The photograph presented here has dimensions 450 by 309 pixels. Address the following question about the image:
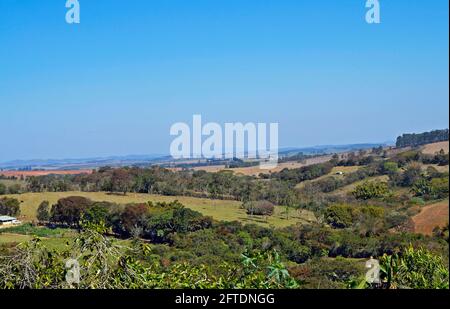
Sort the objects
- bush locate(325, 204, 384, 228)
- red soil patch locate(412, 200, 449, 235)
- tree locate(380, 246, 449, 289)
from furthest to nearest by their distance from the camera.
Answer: bush locate(325, 204, 384, 228), red soil patch locate(412, 200, 449, 235), tree locate(380, 246, 449, 289)

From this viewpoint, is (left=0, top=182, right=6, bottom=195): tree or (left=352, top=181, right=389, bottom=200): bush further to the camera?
(left=352, top=181, right=389, bottom=200): bush

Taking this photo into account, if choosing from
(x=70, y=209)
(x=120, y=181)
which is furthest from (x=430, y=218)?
(x=70, y=209)

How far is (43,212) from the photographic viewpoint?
10.3 m

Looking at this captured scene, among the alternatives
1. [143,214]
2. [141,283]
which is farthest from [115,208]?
[141,283]

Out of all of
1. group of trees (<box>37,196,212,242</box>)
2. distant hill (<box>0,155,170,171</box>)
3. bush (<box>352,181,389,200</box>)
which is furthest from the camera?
bush (<box>352,181,389,200</box>)

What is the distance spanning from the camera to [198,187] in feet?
45.9

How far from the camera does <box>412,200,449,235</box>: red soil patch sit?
10611 millimetres

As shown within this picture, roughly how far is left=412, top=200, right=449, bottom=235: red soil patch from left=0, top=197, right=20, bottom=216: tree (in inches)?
367

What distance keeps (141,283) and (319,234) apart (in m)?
8.81

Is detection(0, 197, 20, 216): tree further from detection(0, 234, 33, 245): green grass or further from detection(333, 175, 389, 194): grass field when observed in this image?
detection(333, 175, 389, 194): grass field

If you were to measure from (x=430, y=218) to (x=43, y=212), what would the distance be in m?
9.10

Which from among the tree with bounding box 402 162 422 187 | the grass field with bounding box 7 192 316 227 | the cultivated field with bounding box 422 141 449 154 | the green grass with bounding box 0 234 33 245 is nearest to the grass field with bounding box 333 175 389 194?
the tree with bounding box 402 162 422 187

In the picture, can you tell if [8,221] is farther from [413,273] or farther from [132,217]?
[413,273]
